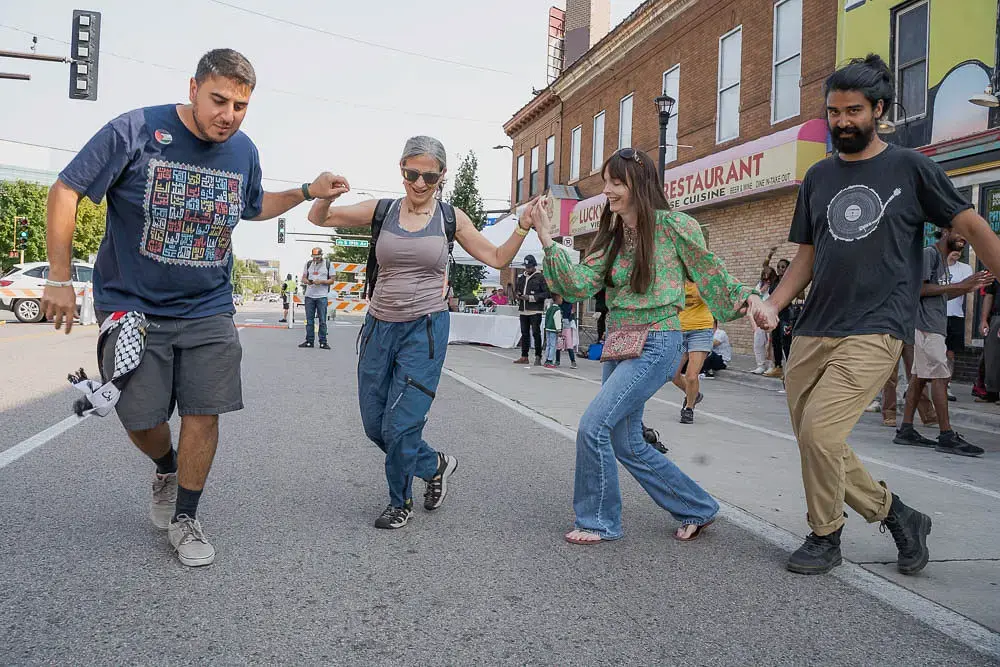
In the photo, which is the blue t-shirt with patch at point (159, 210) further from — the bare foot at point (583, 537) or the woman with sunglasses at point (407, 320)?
the bare foot at point (583, 537)

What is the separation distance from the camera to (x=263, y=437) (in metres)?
6.53

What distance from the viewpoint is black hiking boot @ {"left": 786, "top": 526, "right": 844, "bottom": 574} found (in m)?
3.57

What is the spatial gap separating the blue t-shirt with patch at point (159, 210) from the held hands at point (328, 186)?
43 cm

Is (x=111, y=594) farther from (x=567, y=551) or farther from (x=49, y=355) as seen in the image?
(x=49, y=355)

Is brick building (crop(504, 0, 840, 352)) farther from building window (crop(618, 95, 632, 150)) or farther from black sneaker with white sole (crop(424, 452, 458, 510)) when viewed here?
black sneaker with white sole (crop(424, 452, 458, 510))

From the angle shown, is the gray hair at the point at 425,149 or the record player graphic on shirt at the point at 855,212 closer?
the record player graphic on shirt at the point at 855,212

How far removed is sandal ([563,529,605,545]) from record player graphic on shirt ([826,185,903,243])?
166cm

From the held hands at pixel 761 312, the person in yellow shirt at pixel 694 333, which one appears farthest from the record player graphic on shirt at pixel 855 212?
the person in yellow shirt at pixel 694 333

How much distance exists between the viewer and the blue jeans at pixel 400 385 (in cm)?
408

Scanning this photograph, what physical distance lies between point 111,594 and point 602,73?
88.6ft

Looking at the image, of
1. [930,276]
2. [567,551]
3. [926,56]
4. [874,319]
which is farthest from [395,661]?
[926,56]

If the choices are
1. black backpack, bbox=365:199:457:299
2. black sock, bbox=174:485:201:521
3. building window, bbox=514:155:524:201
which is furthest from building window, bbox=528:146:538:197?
black sock, bbox=174:485:201:521

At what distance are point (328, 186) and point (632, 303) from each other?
1.48 metres

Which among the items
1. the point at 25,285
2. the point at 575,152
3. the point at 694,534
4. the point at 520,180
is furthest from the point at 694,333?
the point at 520,180
